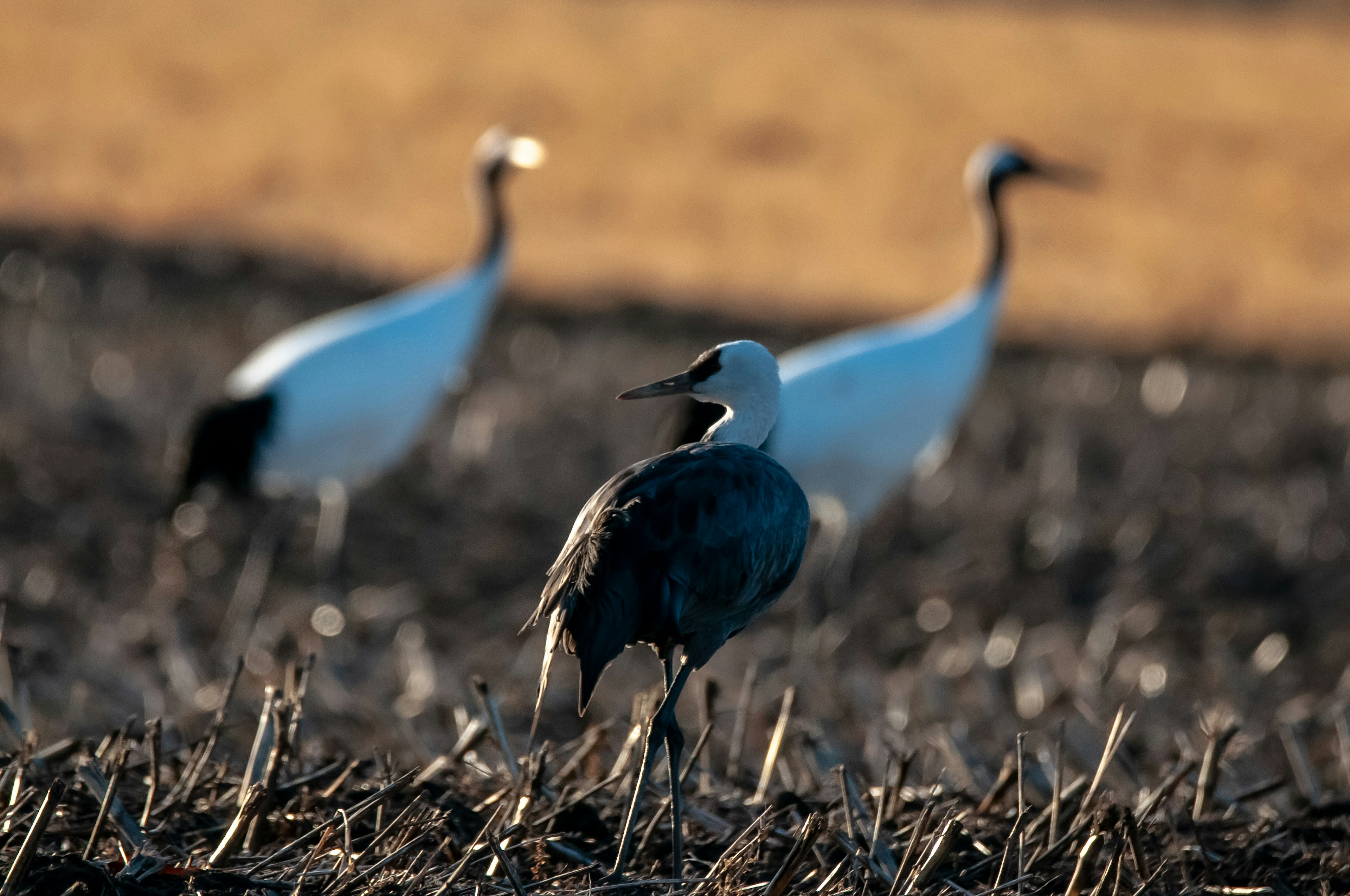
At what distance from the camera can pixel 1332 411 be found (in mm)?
9250

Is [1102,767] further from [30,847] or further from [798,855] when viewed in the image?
[30,847]

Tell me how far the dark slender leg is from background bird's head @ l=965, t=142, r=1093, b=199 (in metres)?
4.83

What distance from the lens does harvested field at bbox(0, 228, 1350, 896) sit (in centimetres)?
300

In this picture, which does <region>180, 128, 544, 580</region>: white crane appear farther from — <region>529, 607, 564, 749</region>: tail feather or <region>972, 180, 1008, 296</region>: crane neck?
<region>529, 607, 564, 749</region>: tail feather

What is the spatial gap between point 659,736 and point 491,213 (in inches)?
194

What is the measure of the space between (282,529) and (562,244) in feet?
34.8

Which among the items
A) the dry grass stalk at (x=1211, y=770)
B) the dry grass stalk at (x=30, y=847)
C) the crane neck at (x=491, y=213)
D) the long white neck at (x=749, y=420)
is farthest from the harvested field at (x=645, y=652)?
the crane neck at (x=491, y=213)

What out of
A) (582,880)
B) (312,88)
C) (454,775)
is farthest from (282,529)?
(312,88)

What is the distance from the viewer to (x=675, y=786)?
285 cm

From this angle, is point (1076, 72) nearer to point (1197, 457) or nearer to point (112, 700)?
point (1197, 457)

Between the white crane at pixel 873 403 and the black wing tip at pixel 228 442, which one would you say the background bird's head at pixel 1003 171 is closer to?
the white crane at pixel 873 403

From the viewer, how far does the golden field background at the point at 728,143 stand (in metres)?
15.5

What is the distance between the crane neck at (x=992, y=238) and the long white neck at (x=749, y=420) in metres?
3.88

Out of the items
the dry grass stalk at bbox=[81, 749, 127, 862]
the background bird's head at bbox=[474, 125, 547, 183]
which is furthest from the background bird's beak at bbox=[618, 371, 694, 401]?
the background bird's head at bbox=[474, 125, 547, 183]
